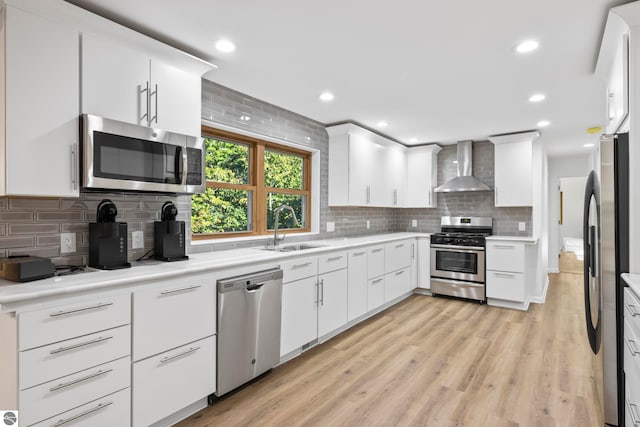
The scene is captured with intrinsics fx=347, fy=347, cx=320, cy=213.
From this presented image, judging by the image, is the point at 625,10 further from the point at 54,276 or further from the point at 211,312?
the point at 54,276

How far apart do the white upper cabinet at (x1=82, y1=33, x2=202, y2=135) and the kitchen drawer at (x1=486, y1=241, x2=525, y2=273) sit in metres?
4.06

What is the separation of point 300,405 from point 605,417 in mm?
1828

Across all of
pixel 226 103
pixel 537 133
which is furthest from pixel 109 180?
pixel 537 133

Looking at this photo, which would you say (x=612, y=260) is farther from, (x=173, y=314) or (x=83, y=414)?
(x=83, y=414)

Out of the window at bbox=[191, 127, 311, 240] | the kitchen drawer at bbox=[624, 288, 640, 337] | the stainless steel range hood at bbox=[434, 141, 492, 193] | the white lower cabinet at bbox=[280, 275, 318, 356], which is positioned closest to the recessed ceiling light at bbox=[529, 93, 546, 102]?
the stainless steel range hood at bbox=[434, 141, 492, 193]

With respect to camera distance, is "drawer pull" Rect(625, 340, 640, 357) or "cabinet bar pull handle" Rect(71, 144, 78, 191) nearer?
"drawer pull" Rect(625, 340, 640, 357)

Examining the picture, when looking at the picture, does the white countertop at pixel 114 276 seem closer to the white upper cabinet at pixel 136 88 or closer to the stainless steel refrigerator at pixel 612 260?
the white upper cabinet at pixel 136 88

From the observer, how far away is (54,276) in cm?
178

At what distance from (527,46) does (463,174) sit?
126 inches

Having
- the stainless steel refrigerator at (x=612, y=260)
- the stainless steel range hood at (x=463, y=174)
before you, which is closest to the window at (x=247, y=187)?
the stainless steel range hood at (x=463, y=174)

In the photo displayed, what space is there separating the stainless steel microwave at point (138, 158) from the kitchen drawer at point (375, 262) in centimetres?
225

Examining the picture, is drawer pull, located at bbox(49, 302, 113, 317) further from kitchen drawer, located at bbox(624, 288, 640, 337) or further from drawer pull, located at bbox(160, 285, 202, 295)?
kitchen drawer, located at bbox(624, 288, 640, 337)

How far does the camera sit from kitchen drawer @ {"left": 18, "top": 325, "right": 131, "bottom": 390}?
4.87 feet

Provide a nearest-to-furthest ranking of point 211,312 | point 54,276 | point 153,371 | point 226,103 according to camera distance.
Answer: point 54,276 < point 153,371 < point 211,312 < point 226,103
